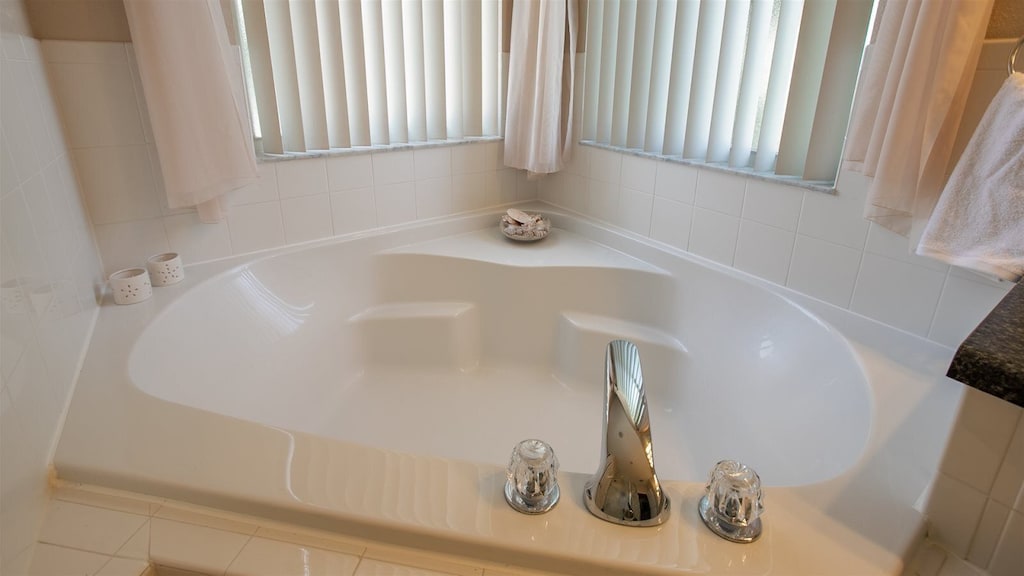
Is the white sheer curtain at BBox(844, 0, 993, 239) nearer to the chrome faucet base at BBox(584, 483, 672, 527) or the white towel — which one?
the white towel

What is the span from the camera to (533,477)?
74cm

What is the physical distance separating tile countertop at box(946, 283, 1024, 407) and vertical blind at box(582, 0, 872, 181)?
0.84m

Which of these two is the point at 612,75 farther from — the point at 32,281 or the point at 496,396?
the point at 32,281

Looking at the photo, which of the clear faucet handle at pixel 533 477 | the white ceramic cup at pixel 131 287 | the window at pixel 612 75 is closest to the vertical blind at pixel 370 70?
the window at pixel 612 75

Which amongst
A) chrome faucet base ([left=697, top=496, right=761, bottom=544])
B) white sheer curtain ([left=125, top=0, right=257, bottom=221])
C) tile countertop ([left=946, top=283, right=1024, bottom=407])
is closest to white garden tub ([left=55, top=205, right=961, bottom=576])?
chrome faucet base ([left=697, top=496, right=761, bottom=544])

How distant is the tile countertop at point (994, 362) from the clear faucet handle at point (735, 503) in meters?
0.26

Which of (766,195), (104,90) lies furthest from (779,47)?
(104,90)

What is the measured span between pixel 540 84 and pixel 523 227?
495mm

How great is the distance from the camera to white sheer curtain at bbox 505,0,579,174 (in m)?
1.84

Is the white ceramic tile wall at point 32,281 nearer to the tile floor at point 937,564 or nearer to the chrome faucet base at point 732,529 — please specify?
the chrome faucet base at point 732,529

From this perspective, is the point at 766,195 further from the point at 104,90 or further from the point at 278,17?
the point at 104,90

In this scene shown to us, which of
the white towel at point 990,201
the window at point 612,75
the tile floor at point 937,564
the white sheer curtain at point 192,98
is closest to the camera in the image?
the tile floor at point 937,564

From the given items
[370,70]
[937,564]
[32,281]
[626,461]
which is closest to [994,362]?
[937,564]

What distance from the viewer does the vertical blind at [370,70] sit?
159 cm
